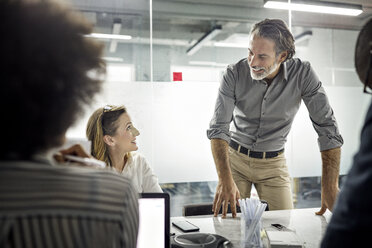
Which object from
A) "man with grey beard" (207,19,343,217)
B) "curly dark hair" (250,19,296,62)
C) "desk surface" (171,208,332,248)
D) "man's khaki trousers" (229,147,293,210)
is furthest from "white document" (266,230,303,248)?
"curly dark hair" (250,19,296,62)

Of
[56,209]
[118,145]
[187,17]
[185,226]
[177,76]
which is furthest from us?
[187,17]

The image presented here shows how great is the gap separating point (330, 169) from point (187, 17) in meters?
2.79

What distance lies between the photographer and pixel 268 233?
1.29 meters

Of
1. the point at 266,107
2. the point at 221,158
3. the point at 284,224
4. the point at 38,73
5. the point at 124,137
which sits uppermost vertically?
the point at 38,73

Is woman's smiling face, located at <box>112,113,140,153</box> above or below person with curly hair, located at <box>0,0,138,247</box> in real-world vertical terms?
below

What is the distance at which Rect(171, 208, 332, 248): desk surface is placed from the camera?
1.41m

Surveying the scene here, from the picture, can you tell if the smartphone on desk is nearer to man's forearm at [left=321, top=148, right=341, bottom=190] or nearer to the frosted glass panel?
man's forearm at [left=321, top=148, right=341, bottom=190]

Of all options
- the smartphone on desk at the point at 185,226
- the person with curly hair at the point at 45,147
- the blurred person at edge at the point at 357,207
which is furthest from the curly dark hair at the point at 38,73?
the smartphone on desk at the point at 185,226

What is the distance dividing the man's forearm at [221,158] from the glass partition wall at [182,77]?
142cm

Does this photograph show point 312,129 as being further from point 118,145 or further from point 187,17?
point 118,145

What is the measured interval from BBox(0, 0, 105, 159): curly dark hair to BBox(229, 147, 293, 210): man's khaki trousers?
189cm

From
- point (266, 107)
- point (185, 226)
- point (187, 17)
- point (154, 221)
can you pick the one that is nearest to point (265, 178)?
point (266, 107)

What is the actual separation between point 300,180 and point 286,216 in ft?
9.34

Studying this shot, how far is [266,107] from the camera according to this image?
2.38 metres
